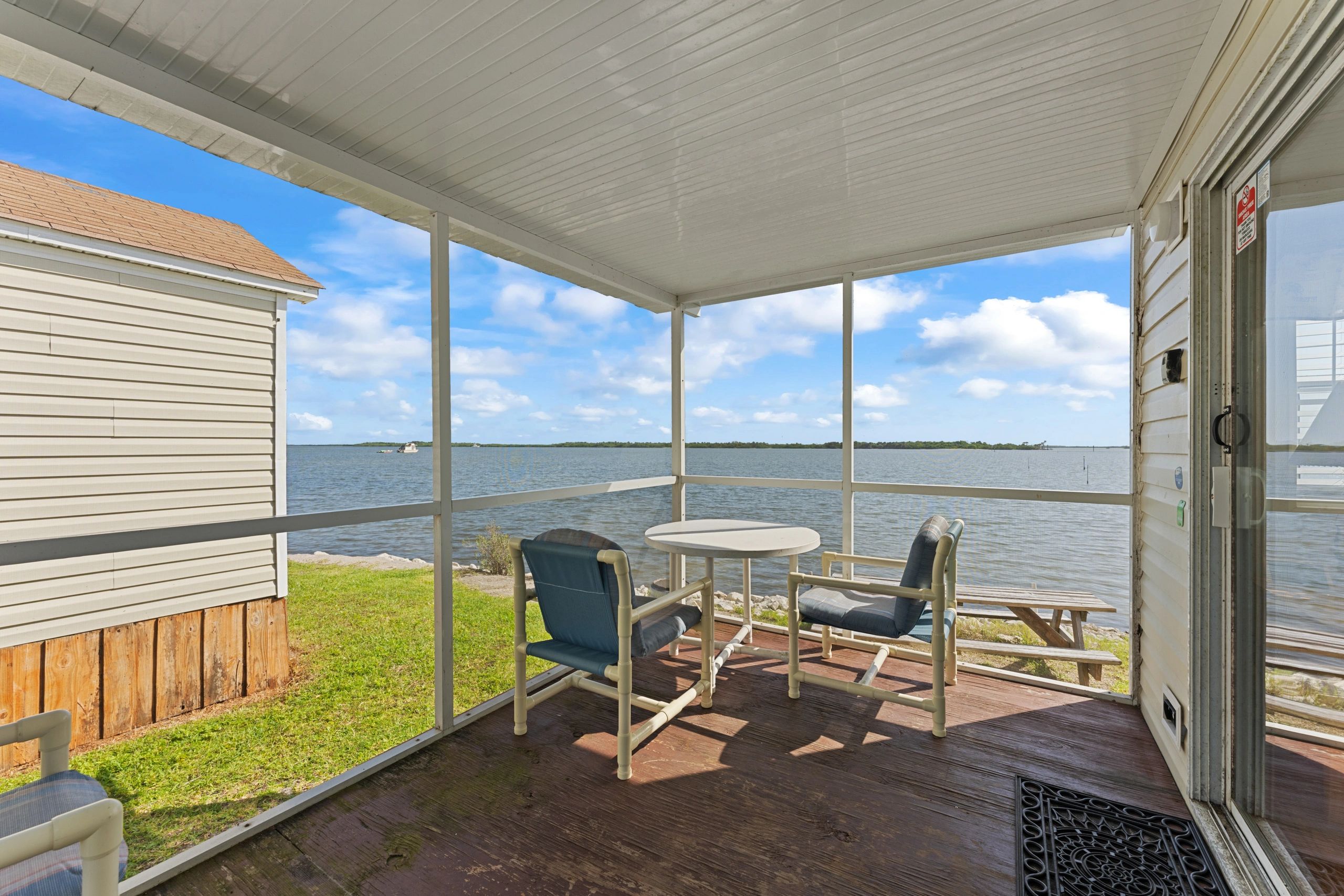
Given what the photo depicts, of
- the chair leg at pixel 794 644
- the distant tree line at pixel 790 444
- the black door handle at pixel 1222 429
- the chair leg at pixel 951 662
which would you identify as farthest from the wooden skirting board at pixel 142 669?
the distant tree line at pixel 790 444

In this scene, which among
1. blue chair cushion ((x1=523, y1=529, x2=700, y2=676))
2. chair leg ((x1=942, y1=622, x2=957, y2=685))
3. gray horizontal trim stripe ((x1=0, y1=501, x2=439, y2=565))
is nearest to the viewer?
gray horizontal trim stripe ((x1=0, y1=501, x2=439, y2=565))

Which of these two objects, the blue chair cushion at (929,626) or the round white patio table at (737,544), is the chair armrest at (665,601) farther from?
the blue chair cushion at (929,626)

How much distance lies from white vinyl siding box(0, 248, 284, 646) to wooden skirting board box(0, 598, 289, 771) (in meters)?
0.09

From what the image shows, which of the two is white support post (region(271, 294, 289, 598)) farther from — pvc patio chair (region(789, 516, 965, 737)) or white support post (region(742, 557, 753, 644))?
pvc patio chair (region(789, 516, 965, 737))

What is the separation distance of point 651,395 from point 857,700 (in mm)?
18964

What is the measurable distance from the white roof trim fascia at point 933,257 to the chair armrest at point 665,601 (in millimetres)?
2360

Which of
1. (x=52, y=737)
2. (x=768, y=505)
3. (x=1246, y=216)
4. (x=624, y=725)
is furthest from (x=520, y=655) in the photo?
(x=768, y=505)

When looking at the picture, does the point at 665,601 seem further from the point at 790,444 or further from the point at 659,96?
the point at 790,444

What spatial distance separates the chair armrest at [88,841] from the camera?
2.58 ft

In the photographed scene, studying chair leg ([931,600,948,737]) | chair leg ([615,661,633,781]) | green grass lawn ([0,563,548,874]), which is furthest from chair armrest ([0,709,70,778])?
chair leg ([931,600,948,737])

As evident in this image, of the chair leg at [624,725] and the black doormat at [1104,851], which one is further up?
the chair leg at [624,725]

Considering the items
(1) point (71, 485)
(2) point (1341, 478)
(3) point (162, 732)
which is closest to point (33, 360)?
(1) point (71, 485)

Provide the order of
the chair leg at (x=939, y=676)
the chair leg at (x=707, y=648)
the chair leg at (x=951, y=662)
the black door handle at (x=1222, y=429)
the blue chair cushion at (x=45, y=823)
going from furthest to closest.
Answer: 1. the chair leg at (x=951, y=662)
2. the chair leg at (x=707, y=648)
3. the chair leg at (x=939, y=676)
4. the black door handle at (x=1222, y=429)
5. the blue chair cushion at (x=45, y=823)

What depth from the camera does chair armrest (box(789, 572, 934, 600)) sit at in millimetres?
2490
